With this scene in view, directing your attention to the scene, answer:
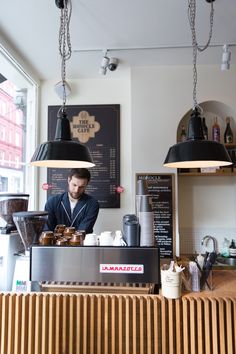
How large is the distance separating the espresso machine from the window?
1.09 m

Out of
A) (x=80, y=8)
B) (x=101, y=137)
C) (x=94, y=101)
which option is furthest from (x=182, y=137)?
(x=80, y=8)

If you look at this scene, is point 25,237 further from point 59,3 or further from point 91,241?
point 59,3

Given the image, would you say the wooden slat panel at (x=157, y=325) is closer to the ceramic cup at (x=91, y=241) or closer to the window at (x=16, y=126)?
the ceramic cup at (x=91, y=241)

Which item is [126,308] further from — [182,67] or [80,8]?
[182,67]

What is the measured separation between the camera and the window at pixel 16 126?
2.71 meters

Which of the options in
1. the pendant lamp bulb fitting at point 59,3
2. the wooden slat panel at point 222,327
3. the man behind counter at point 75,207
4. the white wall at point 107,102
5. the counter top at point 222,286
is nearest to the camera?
the wooden slat panel at point 222,327

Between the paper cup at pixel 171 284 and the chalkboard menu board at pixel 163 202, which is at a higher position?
the chalkboard menu board at pixel 163 202

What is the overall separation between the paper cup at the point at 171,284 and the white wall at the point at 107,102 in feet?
6.52

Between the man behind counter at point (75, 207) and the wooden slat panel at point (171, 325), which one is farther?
the man behind counter at point (75, 207)

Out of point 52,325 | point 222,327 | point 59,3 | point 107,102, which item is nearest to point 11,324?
point 52,325

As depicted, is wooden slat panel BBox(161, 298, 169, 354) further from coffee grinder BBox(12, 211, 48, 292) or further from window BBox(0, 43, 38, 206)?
window BBox(0, 43, 38, 206)

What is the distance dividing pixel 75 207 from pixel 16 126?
1275 millimetres

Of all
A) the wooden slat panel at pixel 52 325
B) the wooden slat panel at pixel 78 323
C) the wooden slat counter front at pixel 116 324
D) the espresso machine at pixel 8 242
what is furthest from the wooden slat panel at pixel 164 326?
the espresso machine at pixel 8 242

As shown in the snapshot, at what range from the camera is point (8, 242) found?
4.46 ft
